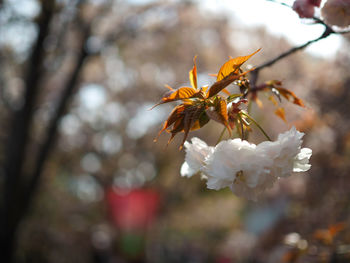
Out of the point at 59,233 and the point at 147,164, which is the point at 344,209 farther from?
the point at 147,164

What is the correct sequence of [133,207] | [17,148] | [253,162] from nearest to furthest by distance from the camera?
[253,162]
[17,148]
[133,207]

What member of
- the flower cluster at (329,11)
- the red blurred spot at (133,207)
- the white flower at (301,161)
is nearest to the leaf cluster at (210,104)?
the white flower at (301,161)

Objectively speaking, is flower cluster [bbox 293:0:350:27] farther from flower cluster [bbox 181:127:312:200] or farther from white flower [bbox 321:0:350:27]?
flower cluster [bbox 181:127:312:200]

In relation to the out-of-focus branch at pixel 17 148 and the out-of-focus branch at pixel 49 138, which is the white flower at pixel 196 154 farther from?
the out-of-focus branch at pixel 49 138

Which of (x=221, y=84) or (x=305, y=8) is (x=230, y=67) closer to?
(x=221, y=84)

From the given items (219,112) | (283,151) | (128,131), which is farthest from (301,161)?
(128,131)

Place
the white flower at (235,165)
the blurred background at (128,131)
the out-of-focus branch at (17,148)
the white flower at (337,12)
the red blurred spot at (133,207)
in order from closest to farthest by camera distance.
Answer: the white flower at (235,165), the white flower at (337,12), the blurred background at (128,131), the out-of-focus branch at (17,148), the red blurred spot at (133,207)

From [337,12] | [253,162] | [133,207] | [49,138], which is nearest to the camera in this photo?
[253,162]
